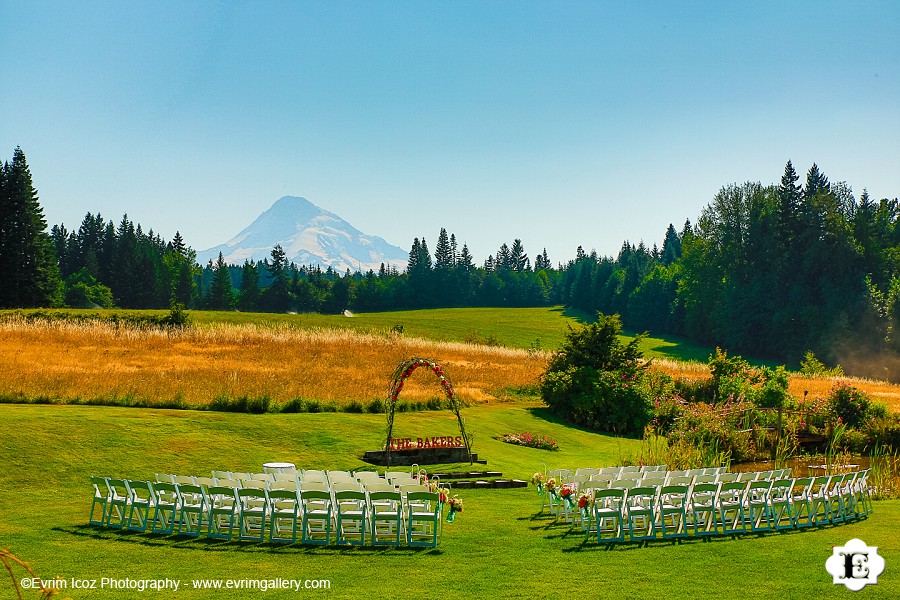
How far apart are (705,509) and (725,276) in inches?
3419

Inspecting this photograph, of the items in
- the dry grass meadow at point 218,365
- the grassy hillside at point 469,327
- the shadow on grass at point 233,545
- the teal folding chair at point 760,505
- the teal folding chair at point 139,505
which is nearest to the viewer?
the shadow on grass at point 233,545

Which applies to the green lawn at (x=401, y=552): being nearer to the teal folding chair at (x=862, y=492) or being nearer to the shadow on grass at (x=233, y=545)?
the shadow on grass at (x=233, y=545)

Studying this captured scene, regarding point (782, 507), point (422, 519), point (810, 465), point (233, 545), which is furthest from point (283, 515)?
point (810, 465)

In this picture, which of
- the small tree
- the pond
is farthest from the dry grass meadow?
the pond

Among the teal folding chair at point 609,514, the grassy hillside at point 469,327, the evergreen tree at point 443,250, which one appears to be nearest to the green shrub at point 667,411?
the teal folding chair at point 609,514

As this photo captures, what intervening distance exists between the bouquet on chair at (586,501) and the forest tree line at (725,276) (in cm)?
7067

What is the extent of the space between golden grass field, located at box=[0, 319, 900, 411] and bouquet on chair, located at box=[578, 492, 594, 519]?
17188 millimetres

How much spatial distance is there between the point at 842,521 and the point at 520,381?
87.4ft

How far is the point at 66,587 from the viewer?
9.66 metres

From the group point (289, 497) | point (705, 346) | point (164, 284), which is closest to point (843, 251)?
point (705, 346)

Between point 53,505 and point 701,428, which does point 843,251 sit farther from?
point 53,505

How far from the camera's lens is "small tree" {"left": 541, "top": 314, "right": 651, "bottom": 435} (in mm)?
33969

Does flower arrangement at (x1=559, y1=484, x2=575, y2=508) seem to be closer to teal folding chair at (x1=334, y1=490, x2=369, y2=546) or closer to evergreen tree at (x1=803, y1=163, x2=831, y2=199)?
teal folding chair at (x1=334, y1=490, x2=369, y2=546)

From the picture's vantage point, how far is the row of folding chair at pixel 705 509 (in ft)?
42.8
